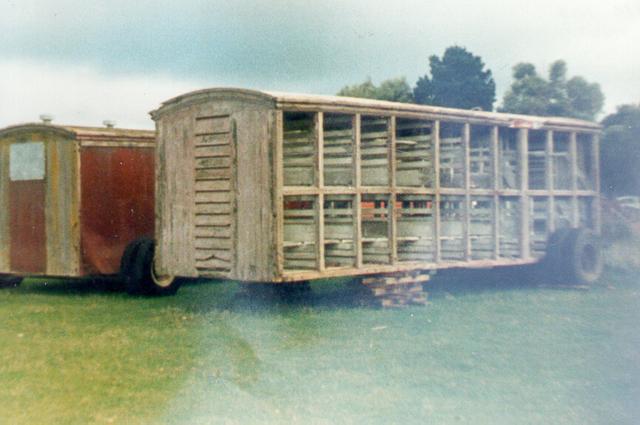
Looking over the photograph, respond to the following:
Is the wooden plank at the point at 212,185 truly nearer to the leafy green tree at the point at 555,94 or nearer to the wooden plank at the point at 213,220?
Answer: the wooden plank at the point at 213,220

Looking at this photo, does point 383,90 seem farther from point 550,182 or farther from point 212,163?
point 212,163

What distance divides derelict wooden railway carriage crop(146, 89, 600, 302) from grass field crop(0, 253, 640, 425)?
76 centimetres

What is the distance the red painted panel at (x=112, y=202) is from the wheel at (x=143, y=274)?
601 millimetres

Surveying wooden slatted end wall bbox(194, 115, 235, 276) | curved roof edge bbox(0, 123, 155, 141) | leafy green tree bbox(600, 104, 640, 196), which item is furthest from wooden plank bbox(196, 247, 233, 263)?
leafy green tree bbox(600, 104, 640, 196)

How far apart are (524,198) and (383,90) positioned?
31589mm

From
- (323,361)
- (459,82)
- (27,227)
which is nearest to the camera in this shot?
(323,361)

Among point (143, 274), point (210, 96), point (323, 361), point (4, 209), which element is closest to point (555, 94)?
point (143, 274)

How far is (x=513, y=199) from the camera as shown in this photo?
1333cm

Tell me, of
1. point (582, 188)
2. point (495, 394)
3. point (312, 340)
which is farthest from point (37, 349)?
point (582, 188)

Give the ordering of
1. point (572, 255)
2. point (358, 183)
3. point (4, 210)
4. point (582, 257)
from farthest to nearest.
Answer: point (4, 210), point (582, 257), point (572, 255), point (358, 183)

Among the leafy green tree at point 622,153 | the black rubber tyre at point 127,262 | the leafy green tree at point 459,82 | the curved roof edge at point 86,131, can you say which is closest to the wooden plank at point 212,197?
the black rubber tyre at point 127,262

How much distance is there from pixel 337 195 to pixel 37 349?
450 centimetres

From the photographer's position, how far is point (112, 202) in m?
13.7

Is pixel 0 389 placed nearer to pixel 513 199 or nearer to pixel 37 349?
pixel 37 349
